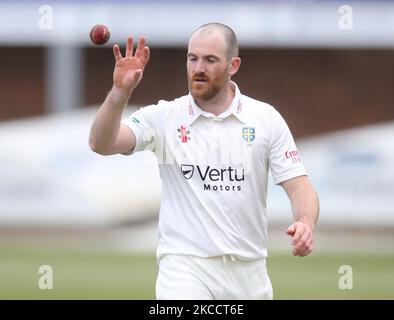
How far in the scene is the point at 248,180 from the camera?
763cm

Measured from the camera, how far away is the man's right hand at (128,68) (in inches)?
281

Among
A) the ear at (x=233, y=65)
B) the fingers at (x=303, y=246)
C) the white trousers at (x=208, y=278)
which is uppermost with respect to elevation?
the ear at (x=233, y=65)

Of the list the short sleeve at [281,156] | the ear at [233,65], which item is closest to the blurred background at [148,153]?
the ear at [233,65]

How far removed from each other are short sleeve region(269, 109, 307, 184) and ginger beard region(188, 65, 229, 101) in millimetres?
441

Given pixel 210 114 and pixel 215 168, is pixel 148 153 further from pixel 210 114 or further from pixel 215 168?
pixel 215 168

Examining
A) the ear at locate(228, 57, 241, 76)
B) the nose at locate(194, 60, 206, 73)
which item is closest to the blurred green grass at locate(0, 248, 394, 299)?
the ear at locate(228, 57, 241, 76)

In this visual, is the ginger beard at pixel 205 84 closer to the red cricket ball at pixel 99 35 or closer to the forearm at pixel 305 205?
the red cricket ball at pixel 99 35

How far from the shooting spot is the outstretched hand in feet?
23.3

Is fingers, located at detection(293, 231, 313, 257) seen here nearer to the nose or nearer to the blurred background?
the nose

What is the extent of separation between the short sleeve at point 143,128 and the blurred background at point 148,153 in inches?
235

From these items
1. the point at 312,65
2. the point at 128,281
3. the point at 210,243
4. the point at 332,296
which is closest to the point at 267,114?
the point at 210,243

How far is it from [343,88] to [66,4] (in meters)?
7.12

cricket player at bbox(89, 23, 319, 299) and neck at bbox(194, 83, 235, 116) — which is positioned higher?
neck at bbox(194, 83, 235, 116)

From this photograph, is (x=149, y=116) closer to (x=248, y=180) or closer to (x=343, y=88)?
(x=248, y=180)
